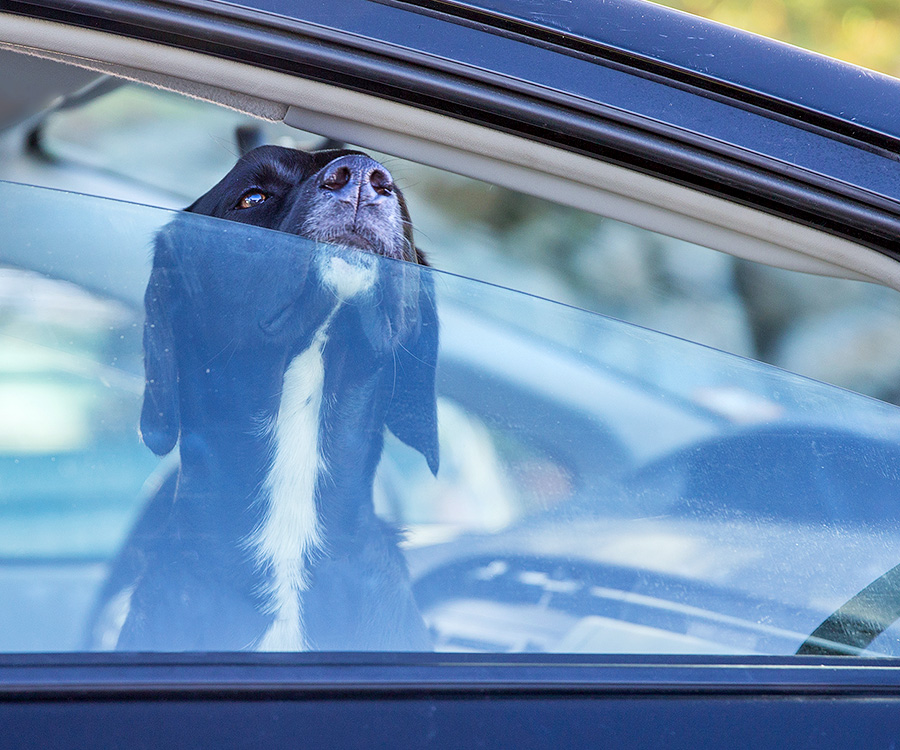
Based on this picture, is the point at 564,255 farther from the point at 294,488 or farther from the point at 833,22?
the point at 833,22

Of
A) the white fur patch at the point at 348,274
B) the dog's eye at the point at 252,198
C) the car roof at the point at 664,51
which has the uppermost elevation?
the dog's eye at the point at 252,198

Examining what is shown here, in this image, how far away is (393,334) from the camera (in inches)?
45.5

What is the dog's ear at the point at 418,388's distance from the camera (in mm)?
1158

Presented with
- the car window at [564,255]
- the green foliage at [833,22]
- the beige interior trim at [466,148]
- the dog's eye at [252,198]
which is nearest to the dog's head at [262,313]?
the beige interior trim at [466,148]

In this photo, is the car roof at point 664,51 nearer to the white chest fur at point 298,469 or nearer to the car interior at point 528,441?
the car interior at point 528,441

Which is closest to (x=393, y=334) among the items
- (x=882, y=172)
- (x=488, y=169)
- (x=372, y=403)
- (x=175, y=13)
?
(x=372, y=403)

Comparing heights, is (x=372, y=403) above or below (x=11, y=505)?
above

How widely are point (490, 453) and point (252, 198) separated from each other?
101cm

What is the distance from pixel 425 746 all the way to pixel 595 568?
30cm

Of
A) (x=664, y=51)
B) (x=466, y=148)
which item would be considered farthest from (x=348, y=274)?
(x=664, y=51)

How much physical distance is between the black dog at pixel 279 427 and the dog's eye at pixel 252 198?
797 mm

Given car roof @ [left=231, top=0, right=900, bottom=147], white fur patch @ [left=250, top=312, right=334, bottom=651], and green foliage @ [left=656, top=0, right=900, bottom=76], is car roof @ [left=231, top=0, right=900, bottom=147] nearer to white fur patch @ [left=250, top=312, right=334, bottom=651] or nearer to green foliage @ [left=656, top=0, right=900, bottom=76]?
white fur patch @ [left=250, top=312, right=334, bottom=651]

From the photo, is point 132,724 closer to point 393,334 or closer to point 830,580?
point 393,334

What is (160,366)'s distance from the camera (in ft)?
3.69
